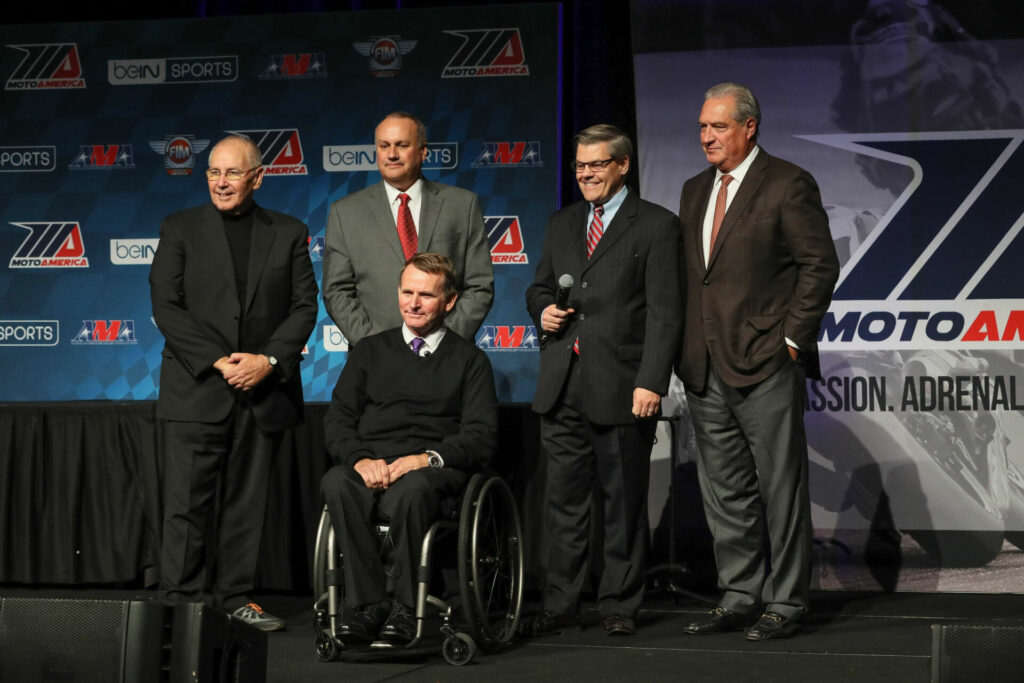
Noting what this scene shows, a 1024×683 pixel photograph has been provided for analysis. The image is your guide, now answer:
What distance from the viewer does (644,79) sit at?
5.46 meters

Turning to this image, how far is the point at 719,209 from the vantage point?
4.12m

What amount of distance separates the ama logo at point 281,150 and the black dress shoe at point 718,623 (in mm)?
2847

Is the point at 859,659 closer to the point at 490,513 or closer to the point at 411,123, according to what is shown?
the point at 490,513

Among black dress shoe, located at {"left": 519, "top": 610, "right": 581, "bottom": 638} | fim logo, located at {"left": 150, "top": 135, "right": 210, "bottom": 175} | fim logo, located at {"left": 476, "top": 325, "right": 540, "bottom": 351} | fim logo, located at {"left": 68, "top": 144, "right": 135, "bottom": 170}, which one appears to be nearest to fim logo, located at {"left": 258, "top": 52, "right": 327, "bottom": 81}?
fim logo, located at {"left": 150, "top": 135, "right": 210, "bottom": 175}

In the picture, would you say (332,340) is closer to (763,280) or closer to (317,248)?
(317,248)

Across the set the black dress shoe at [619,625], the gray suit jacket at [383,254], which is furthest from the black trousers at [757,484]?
the gray suit jacket at [383,254]

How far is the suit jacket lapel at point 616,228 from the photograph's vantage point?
162 inches

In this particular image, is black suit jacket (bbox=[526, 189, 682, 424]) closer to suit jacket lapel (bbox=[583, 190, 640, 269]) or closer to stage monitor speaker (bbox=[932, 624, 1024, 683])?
suit jacket lapel (bbox=[583, 190, 640, 269])

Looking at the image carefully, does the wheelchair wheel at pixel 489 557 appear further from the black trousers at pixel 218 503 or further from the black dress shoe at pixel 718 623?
the black trousers at pixel 218 503

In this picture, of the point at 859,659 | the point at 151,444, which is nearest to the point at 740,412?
the point at 859,659

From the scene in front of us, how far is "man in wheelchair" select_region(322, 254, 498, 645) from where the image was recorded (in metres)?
3.59

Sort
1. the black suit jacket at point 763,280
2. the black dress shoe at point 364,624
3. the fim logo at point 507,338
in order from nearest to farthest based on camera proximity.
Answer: the black dress shoe at point 364,624
the black suit jacket at point 763,280
the fim logo at point 507,338

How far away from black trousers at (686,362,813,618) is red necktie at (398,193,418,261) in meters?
1.07

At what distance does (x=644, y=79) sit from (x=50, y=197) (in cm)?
282
